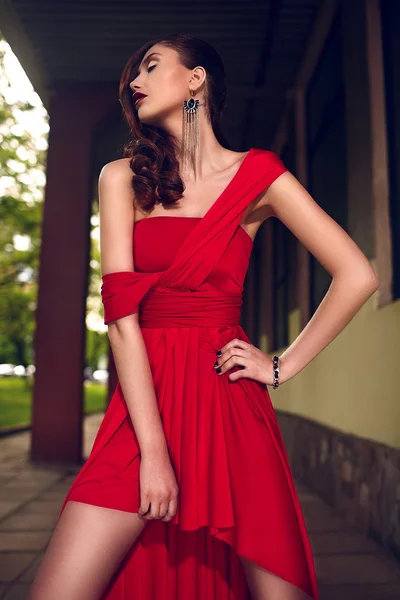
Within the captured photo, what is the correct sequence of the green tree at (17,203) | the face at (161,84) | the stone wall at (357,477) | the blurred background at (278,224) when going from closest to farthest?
the face at (161,84)
the stone wall at (357,477)
the blurred background at (278,224)
the green tree at (17,203)

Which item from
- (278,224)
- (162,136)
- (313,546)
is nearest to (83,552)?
(162,136)

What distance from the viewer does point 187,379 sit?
157 centimetres

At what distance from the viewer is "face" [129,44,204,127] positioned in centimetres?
173

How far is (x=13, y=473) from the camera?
6473 millimetres

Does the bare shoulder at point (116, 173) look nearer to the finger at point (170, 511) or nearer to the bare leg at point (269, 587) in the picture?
the finger at point (170, 511)

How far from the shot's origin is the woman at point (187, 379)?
1.39 meters

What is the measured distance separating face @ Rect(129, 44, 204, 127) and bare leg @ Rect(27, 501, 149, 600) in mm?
1127

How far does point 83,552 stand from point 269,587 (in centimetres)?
47

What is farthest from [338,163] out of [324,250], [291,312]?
[324,250]

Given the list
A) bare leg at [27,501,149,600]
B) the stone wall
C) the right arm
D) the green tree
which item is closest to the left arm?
the right arm

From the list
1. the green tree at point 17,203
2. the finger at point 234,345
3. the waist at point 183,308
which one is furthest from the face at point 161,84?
the green tree at point 17,203

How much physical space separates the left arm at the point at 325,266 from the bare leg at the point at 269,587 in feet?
1.59

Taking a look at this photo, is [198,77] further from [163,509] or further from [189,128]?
[163,509]

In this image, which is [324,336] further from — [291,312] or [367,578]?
[291,312]
